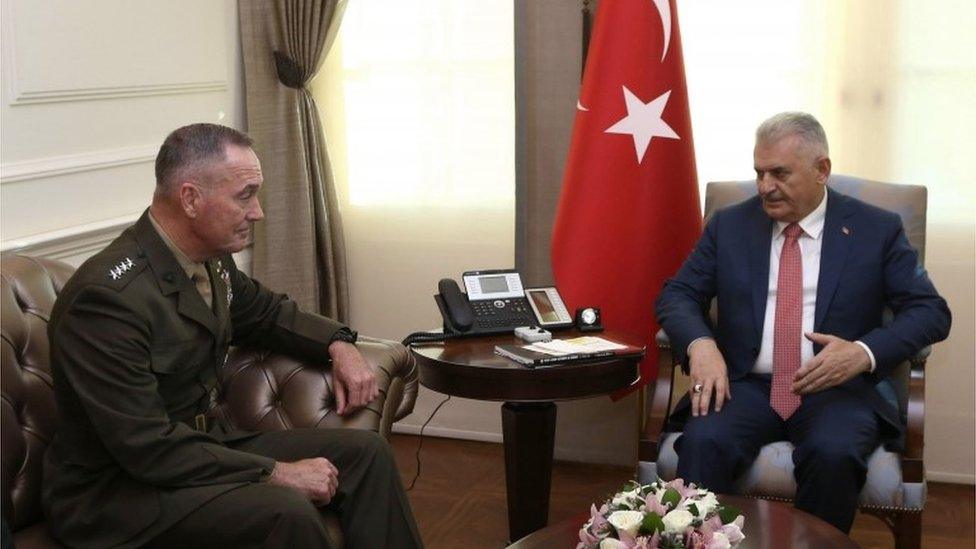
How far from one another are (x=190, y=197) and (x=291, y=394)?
601mm

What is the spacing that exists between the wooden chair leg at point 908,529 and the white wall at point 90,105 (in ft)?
7.65

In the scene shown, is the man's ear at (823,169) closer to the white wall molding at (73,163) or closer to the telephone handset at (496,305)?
the telephone handset at (496,305)

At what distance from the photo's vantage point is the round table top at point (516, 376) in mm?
3133

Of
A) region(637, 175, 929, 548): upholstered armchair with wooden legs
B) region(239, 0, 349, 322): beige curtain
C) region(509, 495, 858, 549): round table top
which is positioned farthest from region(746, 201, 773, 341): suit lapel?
region(239, 0, 349, 322): beige curtain

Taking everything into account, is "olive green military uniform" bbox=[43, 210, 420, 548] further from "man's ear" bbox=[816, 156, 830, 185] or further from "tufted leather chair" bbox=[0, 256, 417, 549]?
"man's ear" bbox=[816, 156, 830, 185]

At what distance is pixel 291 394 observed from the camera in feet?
9.86

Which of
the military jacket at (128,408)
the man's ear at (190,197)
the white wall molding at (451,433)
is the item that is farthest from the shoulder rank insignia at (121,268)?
the white wall molding at (451,433)

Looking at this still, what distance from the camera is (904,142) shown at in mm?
3979

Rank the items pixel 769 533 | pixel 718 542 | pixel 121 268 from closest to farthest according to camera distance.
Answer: pixel 718 542, pixel 769 533, pixel 121 268

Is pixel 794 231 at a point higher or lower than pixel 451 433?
higher

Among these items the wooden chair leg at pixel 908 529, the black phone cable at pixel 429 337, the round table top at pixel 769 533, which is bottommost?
the wooden chair leg at pixel 908 529

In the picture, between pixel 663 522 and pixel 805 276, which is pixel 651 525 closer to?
pixel 663 522

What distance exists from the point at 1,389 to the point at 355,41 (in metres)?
2.27

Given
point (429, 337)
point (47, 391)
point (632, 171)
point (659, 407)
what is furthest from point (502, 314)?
point (47, 391)
